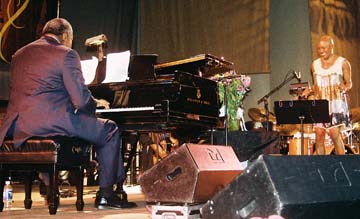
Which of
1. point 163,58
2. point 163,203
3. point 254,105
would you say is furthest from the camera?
point 163,58

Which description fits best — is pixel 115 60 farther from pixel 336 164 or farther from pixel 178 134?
pixel 336 164

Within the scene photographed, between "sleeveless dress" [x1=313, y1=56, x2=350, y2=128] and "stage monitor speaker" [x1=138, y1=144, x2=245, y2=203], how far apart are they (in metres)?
3.43

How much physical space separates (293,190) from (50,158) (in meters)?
2.28

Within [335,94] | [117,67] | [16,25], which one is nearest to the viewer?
[117,67]

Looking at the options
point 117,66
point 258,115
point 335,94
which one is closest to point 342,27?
point 258,115

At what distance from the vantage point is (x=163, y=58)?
10.3 metres

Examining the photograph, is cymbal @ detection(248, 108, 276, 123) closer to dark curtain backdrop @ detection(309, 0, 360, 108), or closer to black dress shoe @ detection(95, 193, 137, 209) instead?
dark curtain backdrop @ detection(309, 0, 360, 108)

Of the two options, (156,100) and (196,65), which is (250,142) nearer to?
(196,65)

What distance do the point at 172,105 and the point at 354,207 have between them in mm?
2461

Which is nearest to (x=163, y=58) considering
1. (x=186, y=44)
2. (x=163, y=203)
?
(x=186, y=44)

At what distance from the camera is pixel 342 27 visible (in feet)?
32.7

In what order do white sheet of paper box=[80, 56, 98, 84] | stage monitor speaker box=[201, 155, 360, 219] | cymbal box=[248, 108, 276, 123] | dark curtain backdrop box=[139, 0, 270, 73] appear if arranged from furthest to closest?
dark curtain backdrop box=[139, 0, 270, 73] → cymbal box=[248, 108, 276, 123] → white sheet of paper box=[80, 56, 98, 84] → stage monitor speaker box=[201, 155, 360, 219]

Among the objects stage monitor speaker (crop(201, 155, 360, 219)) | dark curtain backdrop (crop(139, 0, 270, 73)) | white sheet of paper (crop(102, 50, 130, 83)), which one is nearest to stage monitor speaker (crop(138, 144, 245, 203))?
stage monitor speaker (crop(201, 155, 360, 219))

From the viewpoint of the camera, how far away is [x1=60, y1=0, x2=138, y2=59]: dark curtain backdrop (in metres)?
9.72
